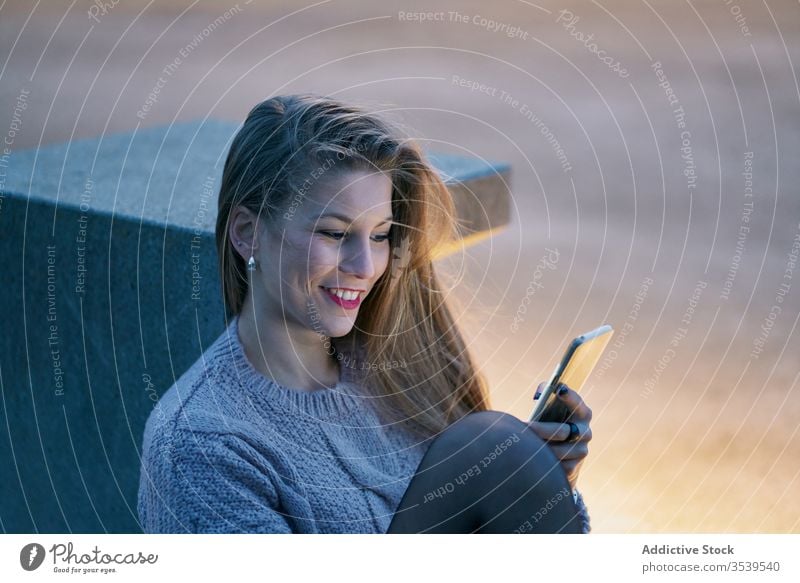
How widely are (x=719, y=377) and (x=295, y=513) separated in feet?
3.33

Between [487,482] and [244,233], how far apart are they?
33 cm

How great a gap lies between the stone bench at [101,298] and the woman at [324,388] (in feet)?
0.75

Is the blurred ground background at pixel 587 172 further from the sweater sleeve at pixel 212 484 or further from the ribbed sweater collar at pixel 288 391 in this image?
the sweater sleeve at pixel 212 484

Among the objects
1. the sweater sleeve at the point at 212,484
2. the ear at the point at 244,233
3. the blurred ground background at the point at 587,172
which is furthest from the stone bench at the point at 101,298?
the sweater sleeve at the point at 212,484

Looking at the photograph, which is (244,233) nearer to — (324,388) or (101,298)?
(324,388)

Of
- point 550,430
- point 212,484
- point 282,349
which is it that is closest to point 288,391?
point 282,349

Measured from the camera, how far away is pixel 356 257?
3.31 feet

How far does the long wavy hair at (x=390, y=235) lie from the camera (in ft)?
3.14

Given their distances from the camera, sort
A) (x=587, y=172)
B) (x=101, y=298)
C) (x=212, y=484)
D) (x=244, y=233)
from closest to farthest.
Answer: (x=212, y=484) → (x=244, y=233) → (x=101, y=298) → (x=587, y=172)

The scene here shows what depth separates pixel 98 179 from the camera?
139 cm
